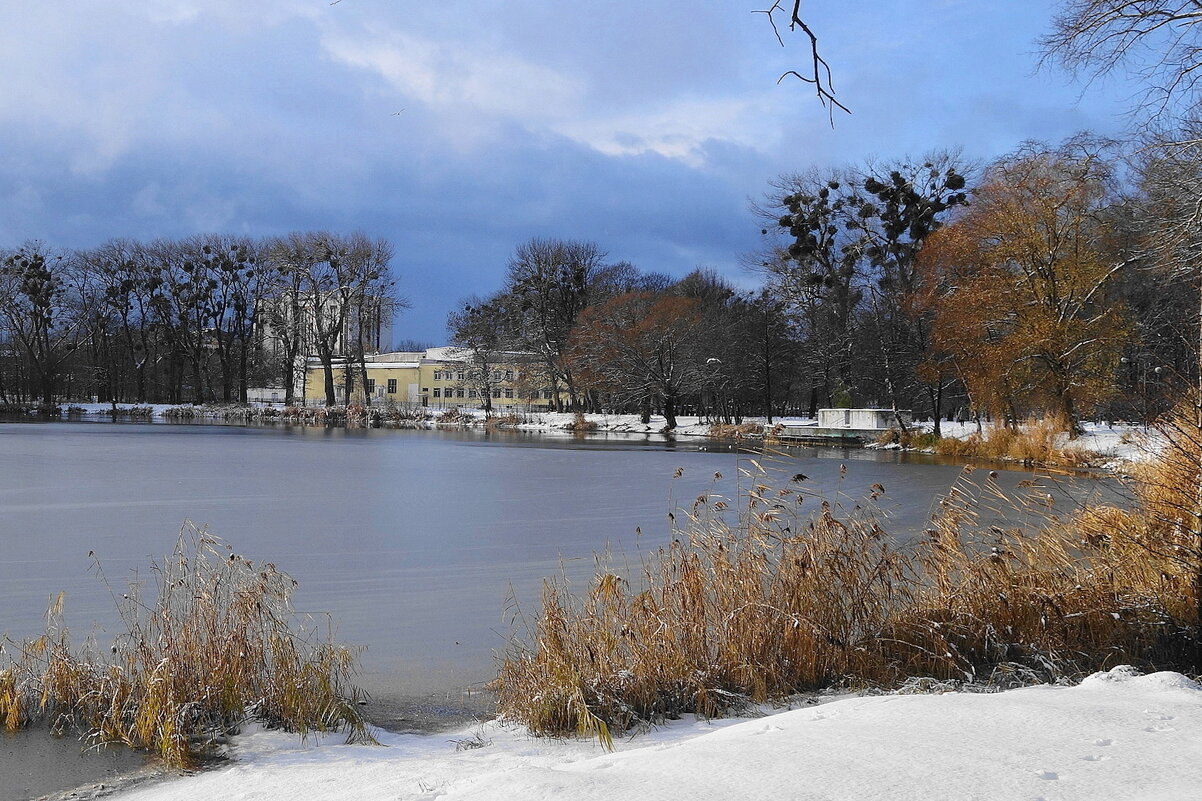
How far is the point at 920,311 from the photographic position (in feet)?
105

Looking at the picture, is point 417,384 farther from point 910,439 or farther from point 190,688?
point 190,688

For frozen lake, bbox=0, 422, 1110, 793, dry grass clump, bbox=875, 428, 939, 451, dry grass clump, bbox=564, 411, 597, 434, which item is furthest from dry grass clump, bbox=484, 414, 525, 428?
frozen lake, bbox=0, 422, 1110, 793

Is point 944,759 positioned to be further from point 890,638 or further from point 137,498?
point 137,498

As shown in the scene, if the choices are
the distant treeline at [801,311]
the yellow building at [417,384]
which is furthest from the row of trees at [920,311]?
the yellow building at [417,384]

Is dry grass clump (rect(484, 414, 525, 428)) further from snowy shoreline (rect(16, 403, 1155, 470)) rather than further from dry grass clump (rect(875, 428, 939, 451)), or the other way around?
dry grass clump (rect(875, 428, 939, 451))

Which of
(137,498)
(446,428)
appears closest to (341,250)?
(446,428)

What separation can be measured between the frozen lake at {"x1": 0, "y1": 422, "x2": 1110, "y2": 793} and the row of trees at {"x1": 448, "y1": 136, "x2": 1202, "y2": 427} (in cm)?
474

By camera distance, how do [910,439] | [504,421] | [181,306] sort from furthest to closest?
[181,306] → [504,421] → [910,439]

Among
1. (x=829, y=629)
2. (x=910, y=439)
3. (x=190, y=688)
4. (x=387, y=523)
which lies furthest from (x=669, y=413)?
(x=190, y=688)

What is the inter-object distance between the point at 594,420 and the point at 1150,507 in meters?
42.2

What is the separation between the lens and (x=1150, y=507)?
571cm

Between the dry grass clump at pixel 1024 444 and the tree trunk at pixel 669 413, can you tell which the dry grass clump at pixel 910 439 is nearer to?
the dry grass clump at pixel 1024 444

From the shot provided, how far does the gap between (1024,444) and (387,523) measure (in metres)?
17.9

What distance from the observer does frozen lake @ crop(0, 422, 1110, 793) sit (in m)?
6.63
